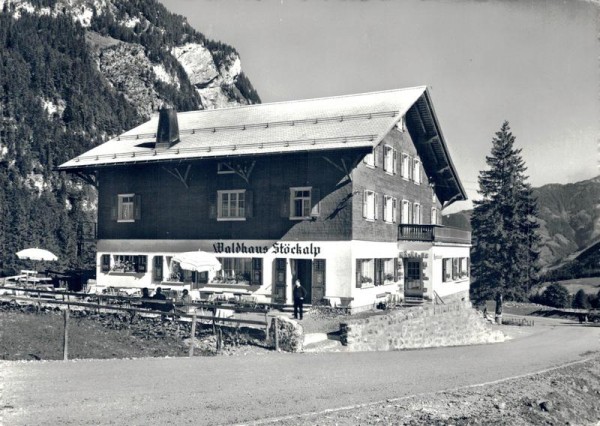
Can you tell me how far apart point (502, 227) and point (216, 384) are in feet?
134

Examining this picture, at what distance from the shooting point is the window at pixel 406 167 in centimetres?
3353

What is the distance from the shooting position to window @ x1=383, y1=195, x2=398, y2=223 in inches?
1224

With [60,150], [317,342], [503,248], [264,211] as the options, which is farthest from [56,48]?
[317,342]

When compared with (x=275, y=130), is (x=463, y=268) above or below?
below

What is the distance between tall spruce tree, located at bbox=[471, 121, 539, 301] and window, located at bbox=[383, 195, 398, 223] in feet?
63.4

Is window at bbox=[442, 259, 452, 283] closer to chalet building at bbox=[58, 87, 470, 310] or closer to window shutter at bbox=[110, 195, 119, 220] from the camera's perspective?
chalet building at bbox=[58, 87, 470, 310]

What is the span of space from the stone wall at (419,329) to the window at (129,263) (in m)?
12.0

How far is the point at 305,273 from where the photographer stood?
27828mm

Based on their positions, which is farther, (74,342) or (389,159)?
(389,159)

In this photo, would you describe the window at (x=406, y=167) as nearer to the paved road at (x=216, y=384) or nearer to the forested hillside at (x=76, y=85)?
the paved road at (x=216, y=384)

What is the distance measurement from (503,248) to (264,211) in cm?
2704

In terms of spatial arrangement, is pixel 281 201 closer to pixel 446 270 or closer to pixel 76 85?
pixel 446 270

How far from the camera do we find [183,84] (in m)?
145

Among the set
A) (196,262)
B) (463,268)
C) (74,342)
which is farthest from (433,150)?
(74,342)
